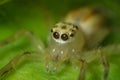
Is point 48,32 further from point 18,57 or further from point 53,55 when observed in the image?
point 18,57

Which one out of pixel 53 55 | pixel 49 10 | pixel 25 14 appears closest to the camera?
pixel 53 55

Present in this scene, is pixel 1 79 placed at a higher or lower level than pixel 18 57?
lower

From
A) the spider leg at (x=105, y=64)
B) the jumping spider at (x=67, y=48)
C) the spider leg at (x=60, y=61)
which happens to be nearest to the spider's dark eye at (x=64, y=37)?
the jumping spider at (x=67, y=48)

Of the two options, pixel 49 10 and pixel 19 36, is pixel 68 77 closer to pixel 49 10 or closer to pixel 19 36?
pixel 19 36

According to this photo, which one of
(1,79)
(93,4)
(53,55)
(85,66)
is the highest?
(93,4)

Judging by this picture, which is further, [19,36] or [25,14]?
[25,14]

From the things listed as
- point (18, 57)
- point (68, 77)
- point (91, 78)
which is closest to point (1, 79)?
point (18, 57)

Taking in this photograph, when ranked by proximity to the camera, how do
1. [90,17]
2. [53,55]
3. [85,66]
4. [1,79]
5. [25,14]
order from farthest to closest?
[90,17]
[25,14]
[53,55]
[85,66]
[1,79]

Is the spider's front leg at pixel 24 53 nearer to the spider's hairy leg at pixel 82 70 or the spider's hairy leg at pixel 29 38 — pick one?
the spider's hairy leg at pixel 29 38
